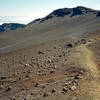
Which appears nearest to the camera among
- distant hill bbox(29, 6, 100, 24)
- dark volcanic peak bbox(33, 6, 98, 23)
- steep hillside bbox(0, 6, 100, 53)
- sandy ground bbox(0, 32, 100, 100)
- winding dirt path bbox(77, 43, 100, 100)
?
winding dirt path bbox(77, 43, 100, 100)

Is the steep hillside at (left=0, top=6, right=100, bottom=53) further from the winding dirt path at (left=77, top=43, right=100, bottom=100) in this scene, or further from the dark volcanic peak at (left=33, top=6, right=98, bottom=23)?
the winding dirt path at (left=77, top=43, right=100, bottom=100)

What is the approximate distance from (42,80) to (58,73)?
1.96m

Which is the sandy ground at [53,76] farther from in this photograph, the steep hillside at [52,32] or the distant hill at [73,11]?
the distant hill at [73,11]

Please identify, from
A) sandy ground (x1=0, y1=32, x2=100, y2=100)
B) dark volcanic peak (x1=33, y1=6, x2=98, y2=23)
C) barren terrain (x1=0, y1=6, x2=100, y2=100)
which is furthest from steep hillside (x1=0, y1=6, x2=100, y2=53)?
barren terrain (x1=0, y1=6, x2=100, y2=100)

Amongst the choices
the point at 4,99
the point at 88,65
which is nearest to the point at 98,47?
the point at 88,65

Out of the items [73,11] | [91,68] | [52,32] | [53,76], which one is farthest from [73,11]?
[53,76]

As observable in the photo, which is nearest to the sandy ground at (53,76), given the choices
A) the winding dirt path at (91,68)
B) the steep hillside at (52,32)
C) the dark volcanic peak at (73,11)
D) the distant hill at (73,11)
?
the winding dirt path at (91,68)

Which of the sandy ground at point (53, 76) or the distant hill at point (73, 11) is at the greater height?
the distant hill at point (73, 11)

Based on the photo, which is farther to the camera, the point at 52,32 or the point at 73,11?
the point at 73,11

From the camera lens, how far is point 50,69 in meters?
25.3

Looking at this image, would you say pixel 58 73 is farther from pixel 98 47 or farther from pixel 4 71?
pixel 98 47

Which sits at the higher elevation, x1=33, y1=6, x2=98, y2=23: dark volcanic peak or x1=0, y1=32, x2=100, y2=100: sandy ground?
x1=33, y1=6, x2=98, y2=23: dark volcanic peak

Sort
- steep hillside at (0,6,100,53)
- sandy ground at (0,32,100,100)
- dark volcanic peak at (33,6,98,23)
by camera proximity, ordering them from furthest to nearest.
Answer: dark volcanic peak at (33,6,98,23) < steep hillside at (0,6,100,53) < sandy ground at (0,32,100,100)

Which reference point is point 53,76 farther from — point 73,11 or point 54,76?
point 73,11
